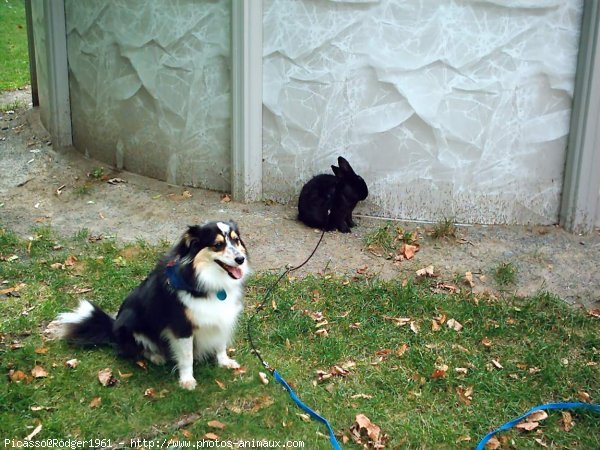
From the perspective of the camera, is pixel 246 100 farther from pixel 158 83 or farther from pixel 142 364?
pixel 142 364

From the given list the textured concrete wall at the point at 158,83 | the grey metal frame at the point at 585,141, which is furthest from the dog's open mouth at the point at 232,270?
the grey metal frame at the point at 585,141

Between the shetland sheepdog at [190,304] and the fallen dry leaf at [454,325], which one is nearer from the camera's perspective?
the shetland sheepdog at [190,304]

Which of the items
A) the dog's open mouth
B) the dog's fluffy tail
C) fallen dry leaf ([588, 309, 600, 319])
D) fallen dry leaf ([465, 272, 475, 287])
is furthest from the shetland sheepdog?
fallen dry leaf ([588, 309, 600, 319])

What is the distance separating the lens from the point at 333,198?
6.62 meters

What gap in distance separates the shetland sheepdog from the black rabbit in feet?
7.98

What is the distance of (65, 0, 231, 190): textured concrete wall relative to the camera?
7.14m

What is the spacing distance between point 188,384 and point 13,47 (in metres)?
13.5

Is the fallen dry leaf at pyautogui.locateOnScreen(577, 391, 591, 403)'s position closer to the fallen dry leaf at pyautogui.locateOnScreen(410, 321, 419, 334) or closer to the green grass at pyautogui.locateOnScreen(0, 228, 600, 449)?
the green grass at pyautogui.locateOnScreen(0, 228, 600, 449)

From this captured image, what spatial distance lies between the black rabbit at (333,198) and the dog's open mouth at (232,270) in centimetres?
263

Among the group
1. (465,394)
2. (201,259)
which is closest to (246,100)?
(201,259)

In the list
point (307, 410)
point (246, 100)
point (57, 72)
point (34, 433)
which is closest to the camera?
point (34, 433)

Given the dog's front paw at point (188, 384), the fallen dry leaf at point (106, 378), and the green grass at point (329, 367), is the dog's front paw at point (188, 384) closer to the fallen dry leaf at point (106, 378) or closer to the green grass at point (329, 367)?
the green grass at point (329, 367)

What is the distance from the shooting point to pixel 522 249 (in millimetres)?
6410

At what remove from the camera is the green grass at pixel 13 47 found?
12830 millimetres
